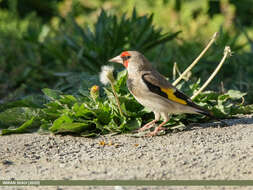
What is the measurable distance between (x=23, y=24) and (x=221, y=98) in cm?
553

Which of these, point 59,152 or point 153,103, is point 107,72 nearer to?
point 153,103

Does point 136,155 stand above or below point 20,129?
below

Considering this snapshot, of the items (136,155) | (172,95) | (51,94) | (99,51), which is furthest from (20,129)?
(99,51)

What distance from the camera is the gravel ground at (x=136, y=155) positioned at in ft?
12.4

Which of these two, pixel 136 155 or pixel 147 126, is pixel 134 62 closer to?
pixel 147 126

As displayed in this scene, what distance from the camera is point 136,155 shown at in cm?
421

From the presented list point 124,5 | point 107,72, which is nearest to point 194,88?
point 107,72

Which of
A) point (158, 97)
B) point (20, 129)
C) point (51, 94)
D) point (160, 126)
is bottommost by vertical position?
point (160, 126)

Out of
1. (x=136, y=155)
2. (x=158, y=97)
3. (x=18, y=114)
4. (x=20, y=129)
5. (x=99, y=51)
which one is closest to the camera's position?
(x=136, y=155)

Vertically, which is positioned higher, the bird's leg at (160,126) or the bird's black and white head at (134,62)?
the bird's black and white head at (134,62)

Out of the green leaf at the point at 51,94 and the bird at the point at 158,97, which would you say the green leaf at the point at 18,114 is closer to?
the green leaf at the point at 51,94

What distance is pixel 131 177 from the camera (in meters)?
3.69

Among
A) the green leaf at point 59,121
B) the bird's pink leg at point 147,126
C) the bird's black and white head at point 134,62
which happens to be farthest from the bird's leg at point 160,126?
the green leaf at point 59,121

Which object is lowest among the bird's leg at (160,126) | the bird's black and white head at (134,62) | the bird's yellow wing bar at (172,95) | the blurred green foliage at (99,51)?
the bird's leg at (160,126)
